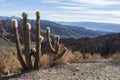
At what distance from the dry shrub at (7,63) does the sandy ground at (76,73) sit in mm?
3015

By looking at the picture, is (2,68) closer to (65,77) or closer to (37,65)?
(37,65)

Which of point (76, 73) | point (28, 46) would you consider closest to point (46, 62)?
point (28, 46)

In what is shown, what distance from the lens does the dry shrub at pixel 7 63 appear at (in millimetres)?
19766

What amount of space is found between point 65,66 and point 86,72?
1804 mm

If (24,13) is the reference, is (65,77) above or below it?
below

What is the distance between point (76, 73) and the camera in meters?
16.1

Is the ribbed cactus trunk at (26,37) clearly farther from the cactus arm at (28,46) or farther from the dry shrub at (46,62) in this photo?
the dry shrub at (46,62)

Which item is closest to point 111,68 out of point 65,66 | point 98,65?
point 98,65

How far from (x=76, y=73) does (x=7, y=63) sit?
212 inches

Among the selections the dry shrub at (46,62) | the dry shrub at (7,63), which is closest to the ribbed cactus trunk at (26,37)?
the dry shrub at (46,62)

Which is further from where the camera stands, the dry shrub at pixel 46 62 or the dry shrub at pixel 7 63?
the dry shrub at pixel 7 63

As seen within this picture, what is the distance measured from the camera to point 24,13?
58.3 feet

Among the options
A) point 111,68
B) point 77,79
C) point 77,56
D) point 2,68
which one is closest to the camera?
point 77,79

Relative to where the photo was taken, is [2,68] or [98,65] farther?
[2,68]
